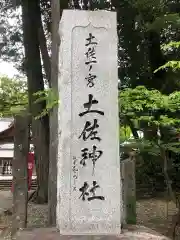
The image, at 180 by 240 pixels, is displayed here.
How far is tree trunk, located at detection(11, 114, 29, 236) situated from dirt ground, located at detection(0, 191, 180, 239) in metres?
1.63

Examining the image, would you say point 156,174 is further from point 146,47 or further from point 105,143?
point 105,143

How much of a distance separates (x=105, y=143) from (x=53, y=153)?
3.36 metres

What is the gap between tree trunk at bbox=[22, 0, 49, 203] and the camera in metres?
11.6

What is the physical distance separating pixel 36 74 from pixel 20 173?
17.9ft

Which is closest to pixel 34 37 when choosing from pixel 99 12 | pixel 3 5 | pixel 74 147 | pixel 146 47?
pixel 3 5

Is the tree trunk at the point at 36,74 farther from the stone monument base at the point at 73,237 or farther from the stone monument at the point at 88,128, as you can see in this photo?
the stone monument base at the point at 73,237

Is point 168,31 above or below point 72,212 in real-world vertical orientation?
above

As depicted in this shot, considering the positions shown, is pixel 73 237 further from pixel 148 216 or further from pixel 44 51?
pixel 44 51

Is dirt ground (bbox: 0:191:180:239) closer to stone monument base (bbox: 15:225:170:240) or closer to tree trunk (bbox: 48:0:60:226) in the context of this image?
tree trunk (bbox: 48:0:60:226)

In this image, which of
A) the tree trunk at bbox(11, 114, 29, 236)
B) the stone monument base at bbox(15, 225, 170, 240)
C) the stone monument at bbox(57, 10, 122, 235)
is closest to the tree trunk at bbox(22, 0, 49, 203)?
the tree trunk at bbox(11, 114, 29, 236)

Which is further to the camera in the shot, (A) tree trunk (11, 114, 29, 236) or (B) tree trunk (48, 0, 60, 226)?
(B) tree trunk (48, 0, 60, 226)

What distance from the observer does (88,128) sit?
15.7 feet

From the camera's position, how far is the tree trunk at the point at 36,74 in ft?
38.1

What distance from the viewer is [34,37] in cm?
1175
